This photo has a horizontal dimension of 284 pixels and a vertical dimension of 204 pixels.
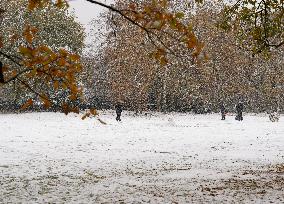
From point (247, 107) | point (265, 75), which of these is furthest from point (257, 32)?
point (247, 107)

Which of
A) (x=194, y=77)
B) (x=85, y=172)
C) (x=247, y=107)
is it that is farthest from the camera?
(x=247, y=107)

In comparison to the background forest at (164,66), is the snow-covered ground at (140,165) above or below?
below

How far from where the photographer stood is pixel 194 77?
4503 centimetres

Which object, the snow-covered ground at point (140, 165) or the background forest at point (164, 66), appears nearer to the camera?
the snow-covered ground at point (140, 165)

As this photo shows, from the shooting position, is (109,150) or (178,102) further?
(178,102)

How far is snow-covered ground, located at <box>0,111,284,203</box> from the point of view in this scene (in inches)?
336

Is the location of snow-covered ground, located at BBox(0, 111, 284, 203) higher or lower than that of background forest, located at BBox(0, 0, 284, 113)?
lower

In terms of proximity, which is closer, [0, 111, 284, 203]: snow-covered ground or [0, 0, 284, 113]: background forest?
[0, 111, 284, 203]: snow-covered ground

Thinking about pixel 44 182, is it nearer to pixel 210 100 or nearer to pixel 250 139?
pixel 250 139

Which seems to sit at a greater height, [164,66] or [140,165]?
[164,66]

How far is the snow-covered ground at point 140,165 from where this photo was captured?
28.0 ft

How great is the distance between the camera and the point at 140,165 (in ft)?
46.1

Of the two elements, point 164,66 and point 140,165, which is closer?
Result: point 140,165

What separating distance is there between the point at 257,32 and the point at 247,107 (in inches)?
1827
